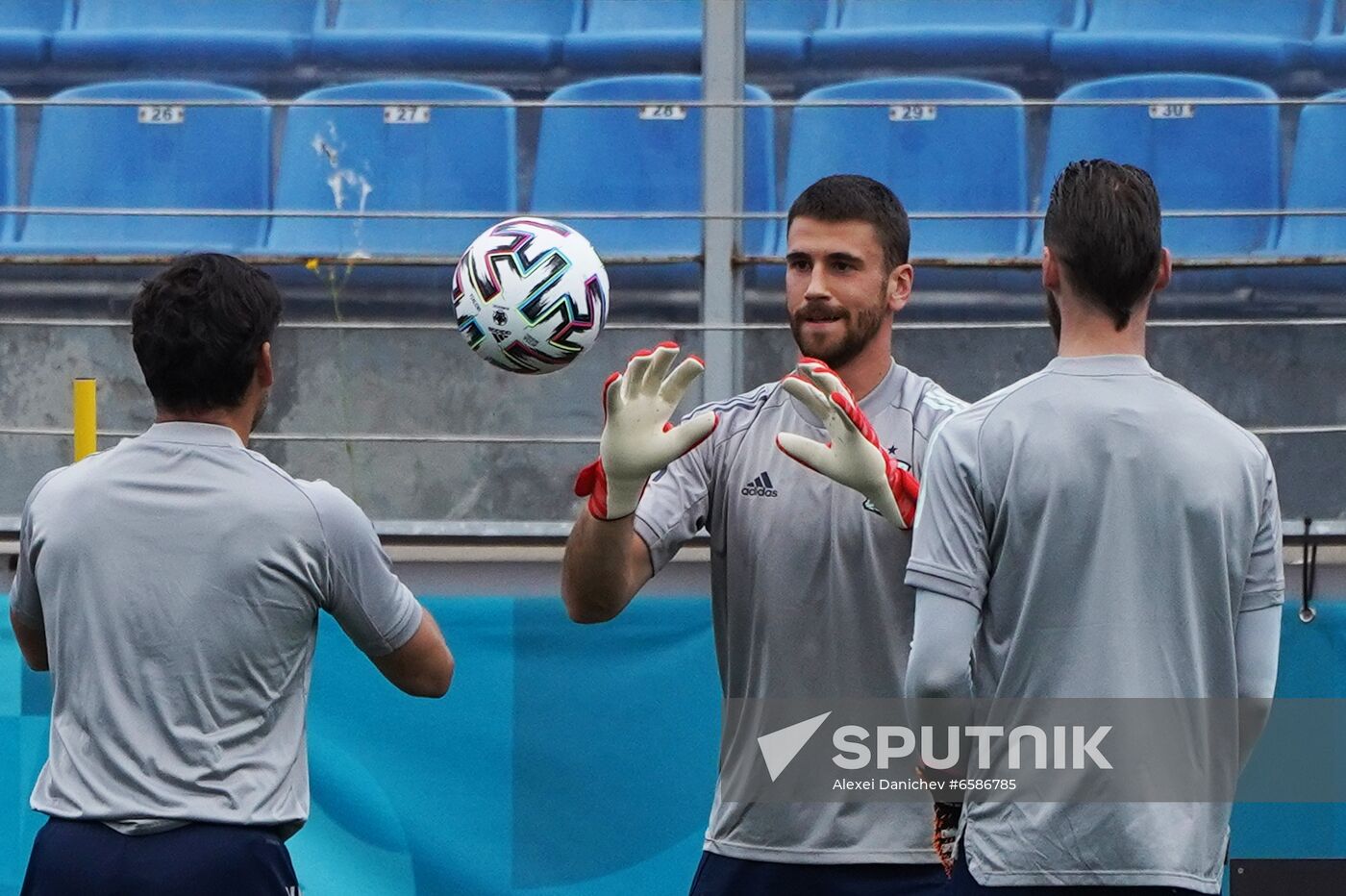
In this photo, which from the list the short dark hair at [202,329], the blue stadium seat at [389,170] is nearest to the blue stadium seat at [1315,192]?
the blue stadium seat at [389,170]

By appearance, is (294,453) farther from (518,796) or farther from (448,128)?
(448,128)

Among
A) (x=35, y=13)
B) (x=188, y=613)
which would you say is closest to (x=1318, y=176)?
(x=188, y=613)

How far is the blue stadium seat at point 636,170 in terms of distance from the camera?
602cm

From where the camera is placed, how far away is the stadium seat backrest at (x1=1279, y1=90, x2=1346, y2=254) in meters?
5.99

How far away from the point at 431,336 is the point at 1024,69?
3068 millimetres

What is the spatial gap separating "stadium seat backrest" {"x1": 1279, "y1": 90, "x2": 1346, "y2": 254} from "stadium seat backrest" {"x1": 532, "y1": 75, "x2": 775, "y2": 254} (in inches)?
76.6

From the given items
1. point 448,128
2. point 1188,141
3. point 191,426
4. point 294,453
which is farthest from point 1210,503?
point 448,128

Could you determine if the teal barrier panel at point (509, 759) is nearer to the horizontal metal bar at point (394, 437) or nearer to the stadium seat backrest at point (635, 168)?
the horizontal metal bar at point (394, 437)

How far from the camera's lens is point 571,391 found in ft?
16.0

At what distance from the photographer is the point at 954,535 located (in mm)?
2453

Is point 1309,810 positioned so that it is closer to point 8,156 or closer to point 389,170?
point 389,170

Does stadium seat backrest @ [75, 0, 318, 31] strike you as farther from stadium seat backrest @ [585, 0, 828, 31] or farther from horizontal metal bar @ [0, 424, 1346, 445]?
horizontal metal bar @ [0, 424, 1346, 445]

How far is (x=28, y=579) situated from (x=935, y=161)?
13.0ft

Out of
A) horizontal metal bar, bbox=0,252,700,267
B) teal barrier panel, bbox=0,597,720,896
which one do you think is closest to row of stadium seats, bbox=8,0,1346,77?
horizontal metal bar, bbox=0,252,700,267
